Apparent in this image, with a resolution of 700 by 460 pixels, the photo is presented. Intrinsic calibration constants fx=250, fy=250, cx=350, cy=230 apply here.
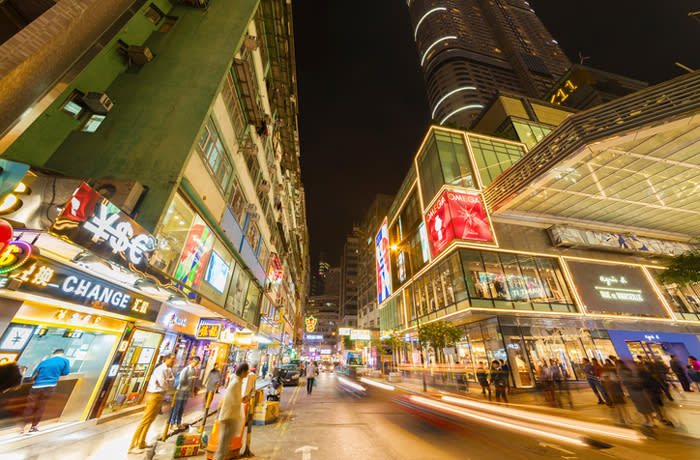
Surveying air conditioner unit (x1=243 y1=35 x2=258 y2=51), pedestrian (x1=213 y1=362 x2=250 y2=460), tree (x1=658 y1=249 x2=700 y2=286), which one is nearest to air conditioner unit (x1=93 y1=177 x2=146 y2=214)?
pedestrian (x1=213 y1=362 x2=250 y2=460)

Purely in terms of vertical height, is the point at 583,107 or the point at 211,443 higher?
the point at 583,107

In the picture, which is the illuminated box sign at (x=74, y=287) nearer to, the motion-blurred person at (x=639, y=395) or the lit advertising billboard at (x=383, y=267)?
the motion-blurred person at (x=639, y=395)

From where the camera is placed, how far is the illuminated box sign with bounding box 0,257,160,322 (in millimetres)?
5562

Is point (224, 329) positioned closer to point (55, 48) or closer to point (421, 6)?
point (55, 48)

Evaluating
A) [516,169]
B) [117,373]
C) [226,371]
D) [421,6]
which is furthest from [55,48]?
[421,6]

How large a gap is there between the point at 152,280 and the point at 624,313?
34.7 meters

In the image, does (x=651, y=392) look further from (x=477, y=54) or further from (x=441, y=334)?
(x=477, y=54)

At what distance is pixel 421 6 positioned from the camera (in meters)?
143

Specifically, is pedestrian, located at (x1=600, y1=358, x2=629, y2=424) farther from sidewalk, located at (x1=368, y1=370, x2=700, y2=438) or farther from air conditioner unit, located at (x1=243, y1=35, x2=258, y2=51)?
air conditioner unit, located at (x1=243, y1=35, x2=258, y2=51)

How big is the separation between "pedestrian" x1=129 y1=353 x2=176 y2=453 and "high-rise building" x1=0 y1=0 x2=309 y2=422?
265 centimetres

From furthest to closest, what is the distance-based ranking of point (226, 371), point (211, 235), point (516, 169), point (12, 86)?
1. point (516, 169)
2. point (226, 371)
3. point (211, 235)
4. point (12, 86)

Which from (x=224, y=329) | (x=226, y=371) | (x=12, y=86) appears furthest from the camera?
(x=226, y=371)

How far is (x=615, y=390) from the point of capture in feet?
31.2

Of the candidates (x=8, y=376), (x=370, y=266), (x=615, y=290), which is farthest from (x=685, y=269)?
(x=370, y=266)
